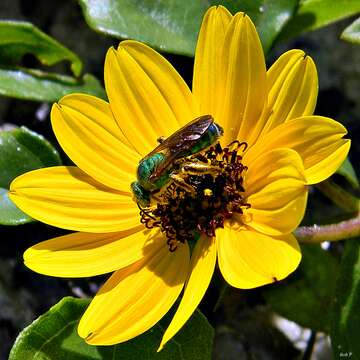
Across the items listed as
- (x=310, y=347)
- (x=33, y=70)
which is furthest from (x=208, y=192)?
(x=33, y=70)

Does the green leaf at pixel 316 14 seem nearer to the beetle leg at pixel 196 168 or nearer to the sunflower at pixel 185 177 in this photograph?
the sunflower at pixel 185 177

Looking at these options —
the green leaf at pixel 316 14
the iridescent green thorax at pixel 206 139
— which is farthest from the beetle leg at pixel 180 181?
the green leaf at pixel 316 14

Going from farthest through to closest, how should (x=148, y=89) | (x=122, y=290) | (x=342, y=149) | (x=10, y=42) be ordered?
(x=10, y=42), (x=148, y=89), (x=122, y=290), (x=342, y=149)

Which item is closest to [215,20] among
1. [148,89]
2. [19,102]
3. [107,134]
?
[148,89]

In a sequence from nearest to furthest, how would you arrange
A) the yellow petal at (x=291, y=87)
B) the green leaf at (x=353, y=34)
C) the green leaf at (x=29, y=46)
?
1. the yellow petal at (x=291, y=87)
2. the green leaf at (x=353, y=34)
3. the green leaf at (x=29, y=46)

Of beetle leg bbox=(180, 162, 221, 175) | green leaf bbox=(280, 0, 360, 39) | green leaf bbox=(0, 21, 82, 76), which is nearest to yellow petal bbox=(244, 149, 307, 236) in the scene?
beetle leg bbox=(180, 162, 221, 175)

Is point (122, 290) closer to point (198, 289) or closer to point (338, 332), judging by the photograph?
point (198, 289)
